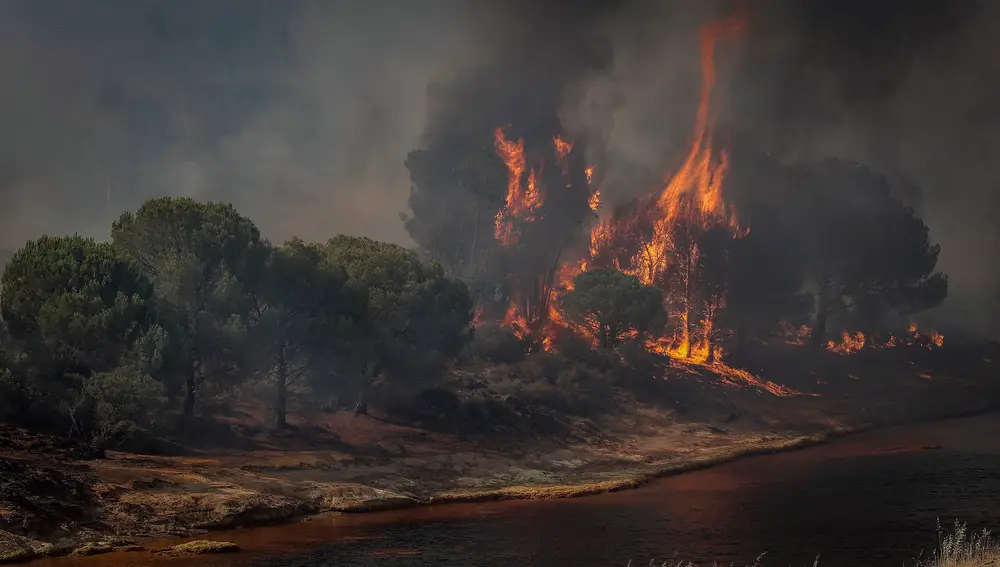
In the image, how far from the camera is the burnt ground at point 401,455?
4875 centimetres

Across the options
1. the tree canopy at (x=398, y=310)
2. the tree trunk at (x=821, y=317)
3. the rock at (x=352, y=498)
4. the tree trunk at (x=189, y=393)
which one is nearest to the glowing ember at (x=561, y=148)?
the tree trunk at (x=821, y=317)

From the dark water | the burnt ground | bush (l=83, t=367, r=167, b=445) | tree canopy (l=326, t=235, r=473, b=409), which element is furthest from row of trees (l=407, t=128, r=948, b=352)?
bush (l=83, t=367, r=167, b=445)

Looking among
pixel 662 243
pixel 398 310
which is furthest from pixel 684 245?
pixel 398 310

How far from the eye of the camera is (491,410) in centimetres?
9806

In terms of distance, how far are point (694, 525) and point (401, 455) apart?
3351cm

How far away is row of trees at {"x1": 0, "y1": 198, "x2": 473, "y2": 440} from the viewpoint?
62.0 metres

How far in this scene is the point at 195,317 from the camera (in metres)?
74.0

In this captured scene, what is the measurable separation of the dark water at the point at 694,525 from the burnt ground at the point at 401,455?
4767 mm

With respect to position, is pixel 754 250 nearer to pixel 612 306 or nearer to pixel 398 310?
pixel 612 306

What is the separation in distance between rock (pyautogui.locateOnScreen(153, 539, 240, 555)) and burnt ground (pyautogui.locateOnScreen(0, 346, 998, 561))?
11.1 feet

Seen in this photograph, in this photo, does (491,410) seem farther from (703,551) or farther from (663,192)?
(663,192)

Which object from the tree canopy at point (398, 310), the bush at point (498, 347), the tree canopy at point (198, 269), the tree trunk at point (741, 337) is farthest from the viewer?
the tree trunk at point (741, 337)

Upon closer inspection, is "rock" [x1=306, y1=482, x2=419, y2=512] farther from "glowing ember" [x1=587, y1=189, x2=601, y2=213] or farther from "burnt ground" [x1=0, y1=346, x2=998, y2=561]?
"glowing ember" [x1=587, y1=189, x2=601, y2=213]

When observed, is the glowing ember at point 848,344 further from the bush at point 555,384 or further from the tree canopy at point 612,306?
the bush at point 555,384
